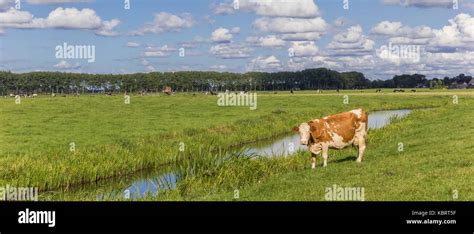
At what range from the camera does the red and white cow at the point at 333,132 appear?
1439 cm

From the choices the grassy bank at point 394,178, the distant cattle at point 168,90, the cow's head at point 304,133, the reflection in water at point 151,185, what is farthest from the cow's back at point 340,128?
the distant cattle at point 168,90

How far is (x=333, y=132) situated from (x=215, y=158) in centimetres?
467

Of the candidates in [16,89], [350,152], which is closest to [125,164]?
[350,152]

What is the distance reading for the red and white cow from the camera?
14.4 meters

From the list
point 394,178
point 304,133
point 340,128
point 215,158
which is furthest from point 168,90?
point 394,178

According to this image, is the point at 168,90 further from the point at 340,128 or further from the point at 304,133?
the point at 304,133

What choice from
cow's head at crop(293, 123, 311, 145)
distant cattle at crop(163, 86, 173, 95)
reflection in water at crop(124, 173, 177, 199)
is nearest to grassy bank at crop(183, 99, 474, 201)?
cow's head at crop(293, 123, 311, 145)

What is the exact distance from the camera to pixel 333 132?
14.9 m

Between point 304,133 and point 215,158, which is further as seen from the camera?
point 215,158

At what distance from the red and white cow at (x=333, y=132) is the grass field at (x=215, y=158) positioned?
2.20 feet

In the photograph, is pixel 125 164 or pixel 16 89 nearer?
pixel 125 164
